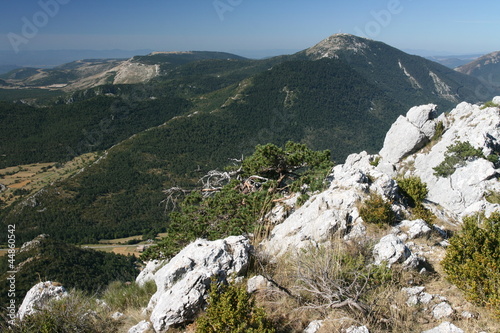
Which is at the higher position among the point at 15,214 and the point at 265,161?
the point at 265,161

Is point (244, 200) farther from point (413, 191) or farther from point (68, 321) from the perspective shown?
point (68, 321)

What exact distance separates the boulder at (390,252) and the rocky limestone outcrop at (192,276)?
2.78 metres

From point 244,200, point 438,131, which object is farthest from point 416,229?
point 438,131

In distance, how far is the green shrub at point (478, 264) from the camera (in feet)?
15.5

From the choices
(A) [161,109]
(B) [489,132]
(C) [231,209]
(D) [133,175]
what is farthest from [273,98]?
(C) [231,209]

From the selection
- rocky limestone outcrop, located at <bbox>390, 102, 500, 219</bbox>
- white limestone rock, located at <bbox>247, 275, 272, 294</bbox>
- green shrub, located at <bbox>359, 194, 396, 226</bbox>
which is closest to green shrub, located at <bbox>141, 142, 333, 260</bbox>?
green shrub, located at <bbox>359, 194, 396, 226</bbox>

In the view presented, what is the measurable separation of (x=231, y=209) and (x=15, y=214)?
104197 mm

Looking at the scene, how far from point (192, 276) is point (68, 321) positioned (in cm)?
243

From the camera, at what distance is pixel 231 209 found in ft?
38.4

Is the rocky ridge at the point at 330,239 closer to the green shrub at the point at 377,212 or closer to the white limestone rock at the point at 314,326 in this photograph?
the white limestone rock at the point at 314,326

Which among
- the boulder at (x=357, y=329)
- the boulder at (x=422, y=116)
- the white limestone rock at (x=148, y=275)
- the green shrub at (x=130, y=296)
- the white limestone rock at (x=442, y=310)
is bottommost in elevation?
the white limestone rock at (x=148, y=275)

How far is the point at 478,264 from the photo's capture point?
16.4 ft

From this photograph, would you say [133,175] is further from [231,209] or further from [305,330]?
[305,330]

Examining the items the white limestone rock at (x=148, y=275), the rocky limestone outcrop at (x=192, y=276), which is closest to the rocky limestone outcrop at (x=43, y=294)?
the white limestone rock at (x=148, y=275)
